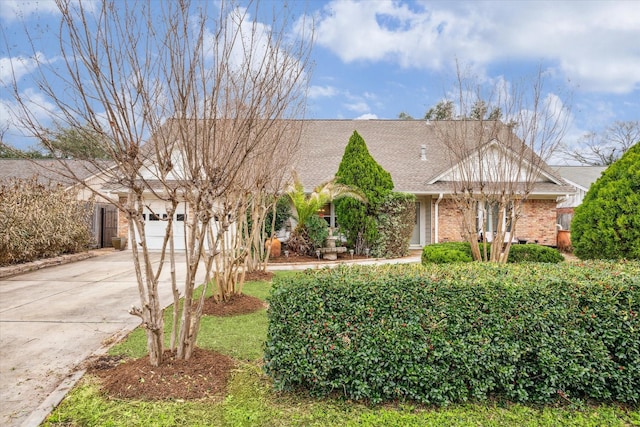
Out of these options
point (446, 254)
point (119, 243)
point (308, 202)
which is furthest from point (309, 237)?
point (119, 243)

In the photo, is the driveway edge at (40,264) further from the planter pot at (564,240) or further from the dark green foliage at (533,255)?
the planter pot at (564,240)

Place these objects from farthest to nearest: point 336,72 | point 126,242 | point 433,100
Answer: point 126,242 < point 433,100 < point 336,72

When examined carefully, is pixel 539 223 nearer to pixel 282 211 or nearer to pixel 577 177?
pixel 282 211

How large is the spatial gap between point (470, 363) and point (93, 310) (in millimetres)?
6335

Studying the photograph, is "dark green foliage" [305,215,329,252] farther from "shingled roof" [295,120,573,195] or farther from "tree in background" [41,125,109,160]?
"tree in background" [41,125,109,160]

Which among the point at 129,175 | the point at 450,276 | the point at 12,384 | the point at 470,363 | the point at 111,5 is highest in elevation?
the point at 111,5

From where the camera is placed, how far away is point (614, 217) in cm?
696

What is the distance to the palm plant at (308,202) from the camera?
44.8 feet

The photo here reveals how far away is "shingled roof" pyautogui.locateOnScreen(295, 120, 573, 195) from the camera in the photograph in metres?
16.4

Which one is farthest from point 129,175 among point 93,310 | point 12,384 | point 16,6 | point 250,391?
point 93,310

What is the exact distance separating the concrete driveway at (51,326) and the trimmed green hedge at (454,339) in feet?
7.77

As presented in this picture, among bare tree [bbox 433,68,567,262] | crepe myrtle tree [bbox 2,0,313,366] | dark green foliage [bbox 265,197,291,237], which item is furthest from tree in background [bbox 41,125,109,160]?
dark green foliage [bbox 265,197,291,237]

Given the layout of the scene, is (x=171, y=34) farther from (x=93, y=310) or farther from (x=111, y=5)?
(x=93, y=310)

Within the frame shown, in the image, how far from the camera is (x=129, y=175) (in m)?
3.37
